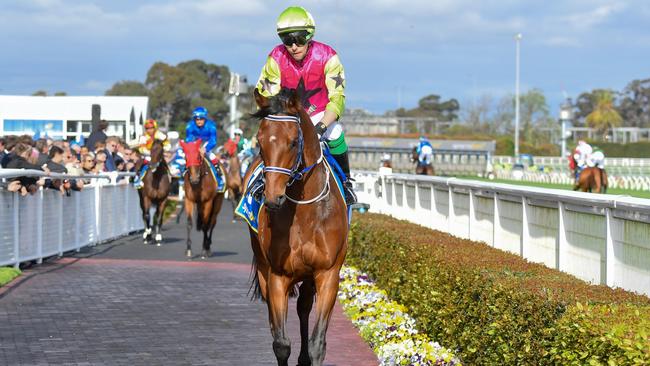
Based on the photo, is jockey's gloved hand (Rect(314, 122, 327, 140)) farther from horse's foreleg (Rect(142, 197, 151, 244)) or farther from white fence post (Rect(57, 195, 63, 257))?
horse's foreleg (Rect(142, 197, 151, 244))

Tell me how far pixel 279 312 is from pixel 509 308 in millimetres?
1376

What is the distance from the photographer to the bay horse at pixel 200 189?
16594 mm

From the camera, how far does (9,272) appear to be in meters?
12.6

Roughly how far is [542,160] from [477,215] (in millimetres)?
70863

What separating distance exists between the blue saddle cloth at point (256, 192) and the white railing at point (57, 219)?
586 cm

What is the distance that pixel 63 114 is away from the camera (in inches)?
1522

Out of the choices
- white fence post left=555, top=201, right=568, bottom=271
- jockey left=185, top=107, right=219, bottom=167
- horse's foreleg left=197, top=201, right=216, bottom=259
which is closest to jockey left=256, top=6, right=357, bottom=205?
white fence post left=555, top=201, right=568, bottom=271

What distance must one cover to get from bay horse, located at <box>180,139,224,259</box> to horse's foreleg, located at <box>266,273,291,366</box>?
33.0 ft

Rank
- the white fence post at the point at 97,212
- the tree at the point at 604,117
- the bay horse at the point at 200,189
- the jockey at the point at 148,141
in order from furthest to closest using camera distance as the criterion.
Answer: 1. the tree at the point at 604,117
2. the jockey at the point at 148,141
3. the white fence post at the point at 97,212
4. the bay horse at the point at 200,189

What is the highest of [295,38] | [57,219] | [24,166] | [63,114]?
[63,114]

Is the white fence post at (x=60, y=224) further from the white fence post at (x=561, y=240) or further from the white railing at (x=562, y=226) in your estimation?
the white fence post at (x=561, y=240)

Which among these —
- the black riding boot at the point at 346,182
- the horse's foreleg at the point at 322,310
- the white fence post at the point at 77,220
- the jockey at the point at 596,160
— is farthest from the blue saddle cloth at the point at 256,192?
the jockey at the point at 596,160

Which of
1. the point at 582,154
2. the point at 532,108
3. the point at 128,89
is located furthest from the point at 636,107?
the point at 582,154

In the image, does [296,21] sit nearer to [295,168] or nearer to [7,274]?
[295,168]
